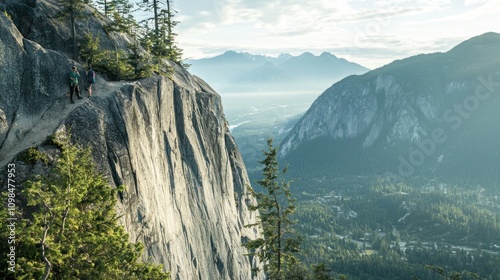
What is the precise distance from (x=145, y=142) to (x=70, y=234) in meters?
Result: 15.2

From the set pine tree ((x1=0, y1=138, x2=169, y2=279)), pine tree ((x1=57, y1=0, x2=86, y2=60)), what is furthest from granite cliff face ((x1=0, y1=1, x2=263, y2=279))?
pine tree ((x1=57, y1=0, x2=86, y2=60))

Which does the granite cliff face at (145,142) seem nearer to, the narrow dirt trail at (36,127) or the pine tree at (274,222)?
the narrow dirt trail at (36,127)

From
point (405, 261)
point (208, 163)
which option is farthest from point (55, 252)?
point (405, 261)

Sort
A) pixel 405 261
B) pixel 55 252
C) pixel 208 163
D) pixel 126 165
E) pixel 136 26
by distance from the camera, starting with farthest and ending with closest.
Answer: pixel 405 261 < pixel 136 26 < pixel 208 163 < pixel 126 165 < pixel 55 252

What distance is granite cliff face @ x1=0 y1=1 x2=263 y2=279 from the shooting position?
25.3 metres

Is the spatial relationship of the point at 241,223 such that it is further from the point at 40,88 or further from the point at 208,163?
the point at 40,88

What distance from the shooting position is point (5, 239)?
50.0ft

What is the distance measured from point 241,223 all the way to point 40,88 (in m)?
38.5

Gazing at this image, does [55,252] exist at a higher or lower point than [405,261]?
higher

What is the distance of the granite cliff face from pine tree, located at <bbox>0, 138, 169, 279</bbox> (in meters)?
5.85

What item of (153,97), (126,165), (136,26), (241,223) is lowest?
(241,223)

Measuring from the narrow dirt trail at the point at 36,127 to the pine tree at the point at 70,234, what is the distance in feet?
18.3

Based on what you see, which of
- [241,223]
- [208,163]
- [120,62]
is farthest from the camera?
[241,223]

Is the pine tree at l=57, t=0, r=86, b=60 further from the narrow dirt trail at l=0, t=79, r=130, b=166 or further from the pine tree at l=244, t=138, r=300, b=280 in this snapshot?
the pine tree at l=244, t=138, r=300, b=280
